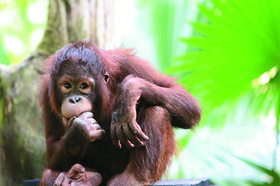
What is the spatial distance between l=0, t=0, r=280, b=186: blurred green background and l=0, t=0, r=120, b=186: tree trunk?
107cm

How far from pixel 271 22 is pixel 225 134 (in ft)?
4.51

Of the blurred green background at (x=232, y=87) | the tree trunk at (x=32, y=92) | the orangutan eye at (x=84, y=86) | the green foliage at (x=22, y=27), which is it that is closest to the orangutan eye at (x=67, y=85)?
the orangutan eye at (x=84, y=86)

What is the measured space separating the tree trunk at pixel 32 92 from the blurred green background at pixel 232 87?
107 centimetres

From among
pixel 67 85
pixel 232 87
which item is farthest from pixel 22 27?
pixel 67 85

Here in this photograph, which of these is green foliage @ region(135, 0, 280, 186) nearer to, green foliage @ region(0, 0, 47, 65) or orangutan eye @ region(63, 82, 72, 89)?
orangutan eye @ region(63, 82, 72, 89)

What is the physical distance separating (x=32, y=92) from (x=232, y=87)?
263cm

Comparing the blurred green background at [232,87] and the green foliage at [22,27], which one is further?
the green foliage at [22,27]

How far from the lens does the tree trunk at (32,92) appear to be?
4.20m

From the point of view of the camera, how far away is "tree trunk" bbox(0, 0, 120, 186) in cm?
420

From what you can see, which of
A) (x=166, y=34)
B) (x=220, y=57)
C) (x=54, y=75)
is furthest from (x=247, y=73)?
(x=54, y=75)

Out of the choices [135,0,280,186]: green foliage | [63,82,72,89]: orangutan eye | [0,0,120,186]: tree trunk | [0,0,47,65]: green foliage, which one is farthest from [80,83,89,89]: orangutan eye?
[0,0,47,65]: green foliage

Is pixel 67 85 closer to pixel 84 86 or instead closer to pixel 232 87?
pixel 84 86

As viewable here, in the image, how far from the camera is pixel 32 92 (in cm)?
426

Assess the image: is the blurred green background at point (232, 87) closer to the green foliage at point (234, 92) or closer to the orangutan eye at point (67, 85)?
the green foliage at point (234, 92)
